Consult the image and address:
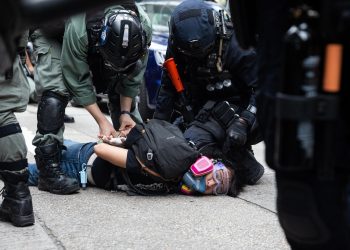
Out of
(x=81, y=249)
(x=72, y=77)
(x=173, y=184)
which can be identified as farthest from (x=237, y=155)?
(x=81, y=249)

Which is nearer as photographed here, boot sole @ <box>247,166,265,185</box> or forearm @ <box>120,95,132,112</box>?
forearm @ <box>120,95,132,112</box>

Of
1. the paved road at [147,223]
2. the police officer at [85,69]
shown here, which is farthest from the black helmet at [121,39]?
the paved road at [147,223]

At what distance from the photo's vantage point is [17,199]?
2.81 m

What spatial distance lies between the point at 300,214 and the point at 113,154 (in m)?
2.24

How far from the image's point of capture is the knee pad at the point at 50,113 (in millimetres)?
3482

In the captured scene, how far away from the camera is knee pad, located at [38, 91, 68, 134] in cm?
348

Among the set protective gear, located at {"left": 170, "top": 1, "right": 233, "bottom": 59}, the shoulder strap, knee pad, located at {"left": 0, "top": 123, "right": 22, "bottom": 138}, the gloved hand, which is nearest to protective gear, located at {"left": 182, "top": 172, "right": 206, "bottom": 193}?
the gloved hand

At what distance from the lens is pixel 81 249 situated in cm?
258

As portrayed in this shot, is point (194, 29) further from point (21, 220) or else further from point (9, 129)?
point (21, 220)

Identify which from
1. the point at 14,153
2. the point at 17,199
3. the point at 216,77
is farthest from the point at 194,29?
the point at 17,199

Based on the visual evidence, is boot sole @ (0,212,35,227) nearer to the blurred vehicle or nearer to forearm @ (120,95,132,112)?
forearm @ (120,95,132,112)

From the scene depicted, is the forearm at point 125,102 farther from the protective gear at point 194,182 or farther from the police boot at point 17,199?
the police boot at point 17,199

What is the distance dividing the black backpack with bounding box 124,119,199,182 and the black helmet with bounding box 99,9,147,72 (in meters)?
0.44

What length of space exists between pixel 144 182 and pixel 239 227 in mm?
814
